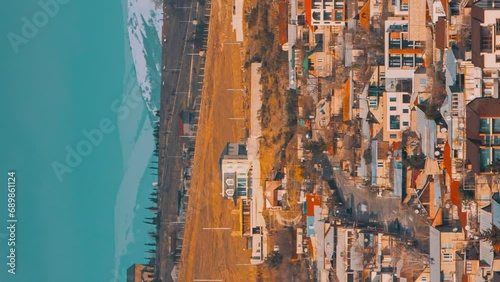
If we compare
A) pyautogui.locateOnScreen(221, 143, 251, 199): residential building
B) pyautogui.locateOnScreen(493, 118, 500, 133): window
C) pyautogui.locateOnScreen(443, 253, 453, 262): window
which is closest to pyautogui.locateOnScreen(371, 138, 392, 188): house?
pyautogui.locateOnScreen(443, 253, 453, 262): window

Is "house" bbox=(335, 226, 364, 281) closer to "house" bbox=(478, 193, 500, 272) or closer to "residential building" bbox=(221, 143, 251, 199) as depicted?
"house" bbox=(478, 193, 500, 272)

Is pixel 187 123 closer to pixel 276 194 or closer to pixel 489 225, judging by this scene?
pixel 276 194

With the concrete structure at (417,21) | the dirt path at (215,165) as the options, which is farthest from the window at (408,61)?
the dirt path at (215,165)

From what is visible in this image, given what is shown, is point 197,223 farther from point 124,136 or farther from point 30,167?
point 30,167

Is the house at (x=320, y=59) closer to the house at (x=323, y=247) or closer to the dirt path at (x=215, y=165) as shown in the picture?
the dirt path at (x=215, y=165)

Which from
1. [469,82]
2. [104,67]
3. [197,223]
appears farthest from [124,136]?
[469,82]
